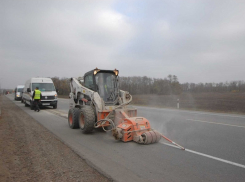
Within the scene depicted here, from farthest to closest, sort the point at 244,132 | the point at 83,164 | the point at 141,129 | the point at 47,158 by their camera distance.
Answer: the point at 244,132 → the point at 141,129 → the point at 47,158 → the point at 83,164

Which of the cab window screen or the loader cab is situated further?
the cab window screen

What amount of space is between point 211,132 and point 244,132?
1204 mm

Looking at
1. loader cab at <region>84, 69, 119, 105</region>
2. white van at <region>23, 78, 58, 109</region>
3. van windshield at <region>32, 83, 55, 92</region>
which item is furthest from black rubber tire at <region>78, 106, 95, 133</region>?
van windshield at <region>32, 83, 55, 92</region>

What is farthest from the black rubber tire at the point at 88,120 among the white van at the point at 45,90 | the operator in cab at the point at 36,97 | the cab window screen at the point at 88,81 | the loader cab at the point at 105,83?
the white van at the point at 45,90

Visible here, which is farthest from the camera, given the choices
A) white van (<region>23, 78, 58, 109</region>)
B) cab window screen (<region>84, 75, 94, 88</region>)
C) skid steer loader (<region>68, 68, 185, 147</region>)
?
white van (<region>23, 78, 58, 109</region>)

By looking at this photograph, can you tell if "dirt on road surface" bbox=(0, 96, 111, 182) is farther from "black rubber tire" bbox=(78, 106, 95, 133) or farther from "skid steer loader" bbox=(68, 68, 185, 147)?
"skid steer loader" bbox=(68, 68, 185, 147)

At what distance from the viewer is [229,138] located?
6.43 metres

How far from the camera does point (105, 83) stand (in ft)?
26.7

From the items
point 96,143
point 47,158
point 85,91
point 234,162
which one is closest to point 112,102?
point 85,91

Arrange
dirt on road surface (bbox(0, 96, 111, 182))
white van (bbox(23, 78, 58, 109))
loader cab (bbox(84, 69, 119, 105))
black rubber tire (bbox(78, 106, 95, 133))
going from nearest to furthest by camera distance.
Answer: dirt on road surface (bbox(0, 96, 111, 182)), black rubber tire (bbox(78, 106, 95, 133)), loader cab (bbox(84, 69, 119, 105)), white van (bbox(23, 78, 58, 109))

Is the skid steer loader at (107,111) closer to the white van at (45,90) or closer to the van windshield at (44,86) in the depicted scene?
the white van at (45,90)

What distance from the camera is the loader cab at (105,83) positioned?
7.96 m

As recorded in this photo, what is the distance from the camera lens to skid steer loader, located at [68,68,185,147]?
234 inches

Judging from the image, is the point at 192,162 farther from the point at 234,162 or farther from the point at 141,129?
the point at 141,129
